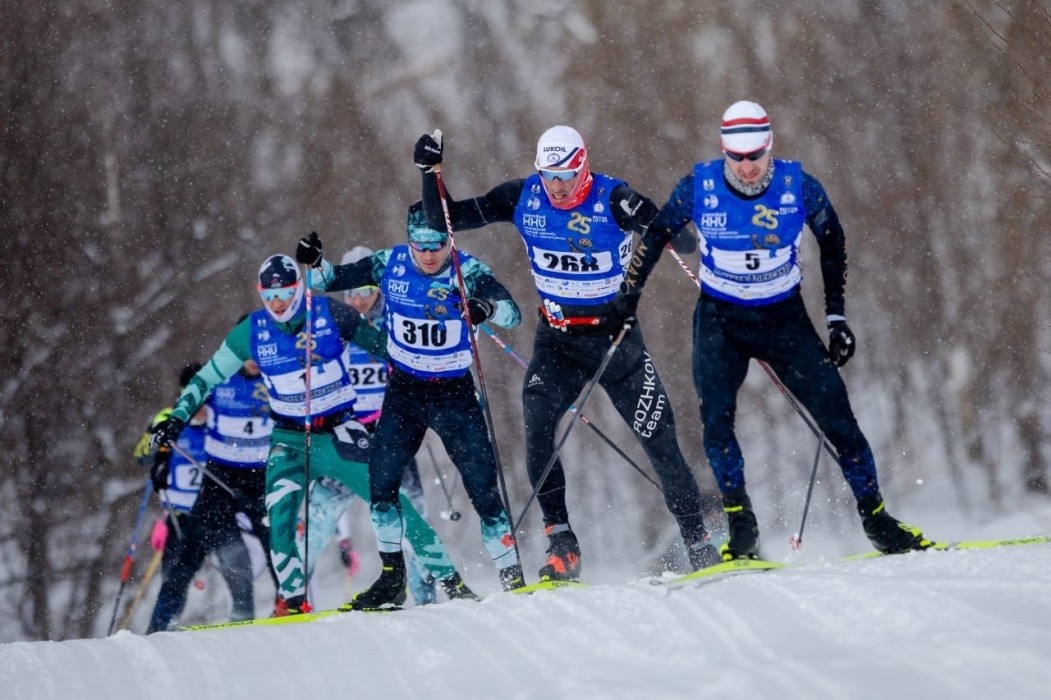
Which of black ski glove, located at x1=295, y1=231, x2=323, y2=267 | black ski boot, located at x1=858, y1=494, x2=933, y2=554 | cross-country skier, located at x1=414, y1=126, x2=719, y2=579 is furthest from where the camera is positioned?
black ski glove, located at x1=295, y1=231, x2=323, y2=267

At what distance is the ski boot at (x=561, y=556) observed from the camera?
6344 millimetres

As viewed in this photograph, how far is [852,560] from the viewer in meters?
5.23

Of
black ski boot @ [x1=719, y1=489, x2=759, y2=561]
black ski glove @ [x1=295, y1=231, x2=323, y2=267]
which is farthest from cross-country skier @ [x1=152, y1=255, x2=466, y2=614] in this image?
black ski boot @ [x1=719, y1=489, x2=759, y2=561]

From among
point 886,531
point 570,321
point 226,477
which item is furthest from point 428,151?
point 226,477

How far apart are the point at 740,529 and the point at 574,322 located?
1465mm

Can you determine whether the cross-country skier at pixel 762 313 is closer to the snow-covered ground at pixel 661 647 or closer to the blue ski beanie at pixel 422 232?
the snow-covered ground at pixel 661 647

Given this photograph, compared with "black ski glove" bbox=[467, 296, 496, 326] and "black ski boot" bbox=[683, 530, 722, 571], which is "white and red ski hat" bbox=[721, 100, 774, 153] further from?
"black ski boot" bbox=[683, 530, 722, 571]

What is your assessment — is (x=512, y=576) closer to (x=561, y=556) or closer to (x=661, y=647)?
(x=561, y=556)

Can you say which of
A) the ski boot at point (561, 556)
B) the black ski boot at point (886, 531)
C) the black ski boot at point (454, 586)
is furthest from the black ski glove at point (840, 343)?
the black ski boot at point (454, 586)

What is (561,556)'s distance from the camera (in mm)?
6414

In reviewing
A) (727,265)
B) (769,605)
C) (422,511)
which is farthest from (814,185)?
(422,511)

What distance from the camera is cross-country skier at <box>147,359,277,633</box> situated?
336 inches

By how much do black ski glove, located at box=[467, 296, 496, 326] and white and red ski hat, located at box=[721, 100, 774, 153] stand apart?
1709mm

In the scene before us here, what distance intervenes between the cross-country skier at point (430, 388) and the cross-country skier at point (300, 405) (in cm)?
50
